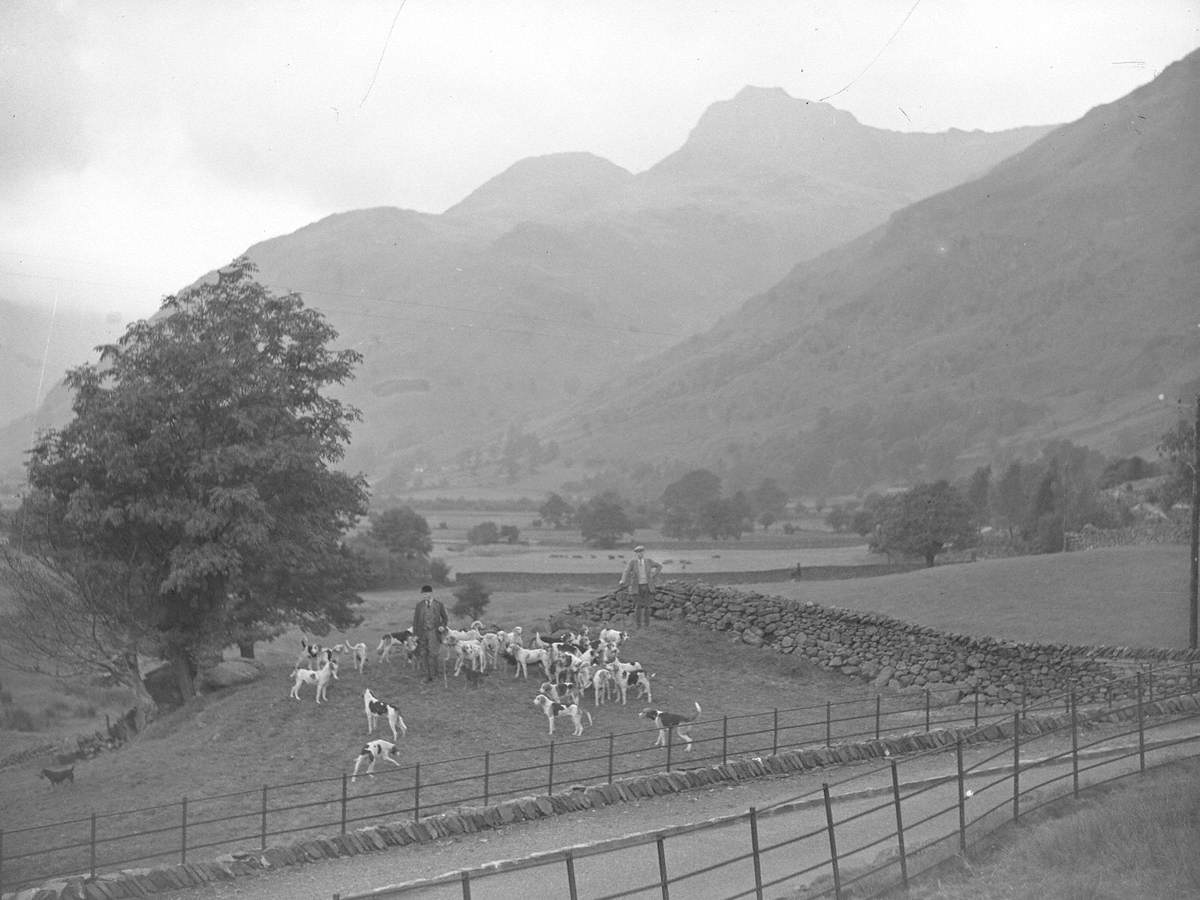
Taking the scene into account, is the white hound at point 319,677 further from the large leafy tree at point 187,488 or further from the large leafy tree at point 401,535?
the large leafy tree at point 401,535

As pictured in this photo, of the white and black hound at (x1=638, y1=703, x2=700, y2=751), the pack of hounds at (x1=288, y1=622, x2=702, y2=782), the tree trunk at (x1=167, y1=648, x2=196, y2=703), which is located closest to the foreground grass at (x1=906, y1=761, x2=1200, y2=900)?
the white and black hound at (x1=638, y1=703, x2=700, y2=751)

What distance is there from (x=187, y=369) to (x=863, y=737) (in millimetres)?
20702

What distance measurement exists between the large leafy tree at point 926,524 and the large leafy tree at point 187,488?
56.0 meters

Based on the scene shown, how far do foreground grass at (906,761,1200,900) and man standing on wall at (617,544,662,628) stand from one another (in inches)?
779

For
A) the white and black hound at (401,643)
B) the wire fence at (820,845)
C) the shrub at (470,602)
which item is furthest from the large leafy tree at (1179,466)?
the wire fence at (820,845)

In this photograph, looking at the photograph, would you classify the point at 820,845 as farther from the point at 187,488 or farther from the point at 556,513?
the point at 556,513

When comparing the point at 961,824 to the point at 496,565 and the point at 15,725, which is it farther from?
the point at 496,565

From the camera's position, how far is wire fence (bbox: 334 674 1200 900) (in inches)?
660

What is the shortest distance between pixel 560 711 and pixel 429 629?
4.05 m

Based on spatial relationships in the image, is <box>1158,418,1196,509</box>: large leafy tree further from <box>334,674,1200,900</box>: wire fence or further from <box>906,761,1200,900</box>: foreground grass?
<box>906,761,1200,900</box>: foreground grass

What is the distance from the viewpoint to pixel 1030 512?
105750 mm

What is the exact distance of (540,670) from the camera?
32.3m

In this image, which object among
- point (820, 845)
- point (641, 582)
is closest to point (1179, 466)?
point (641, 582)

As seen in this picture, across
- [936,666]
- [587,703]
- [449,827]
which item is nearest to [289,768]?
[449,827]
